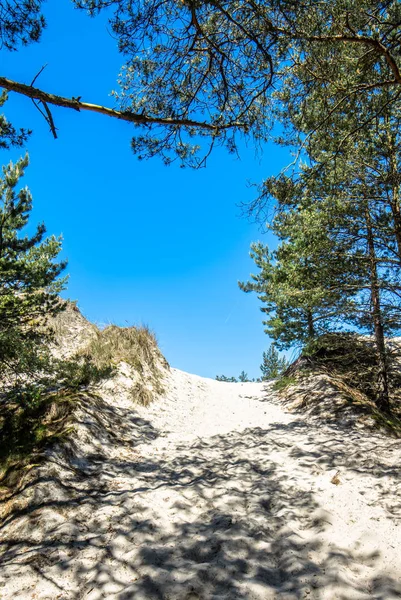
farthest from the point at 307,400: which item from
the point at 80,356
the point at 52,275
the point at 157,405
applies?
the point at 52,275

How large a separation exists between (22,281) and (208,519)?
4.94 m

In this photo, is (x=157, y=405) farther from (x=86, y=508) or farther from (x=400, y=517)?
(x=400, y=517)

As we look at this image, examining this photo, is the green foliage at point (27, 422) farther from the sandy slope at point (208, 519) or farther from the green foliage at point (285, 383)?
the green foliage at point (285, 383)

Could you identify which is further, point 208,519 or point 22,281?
point 22,281

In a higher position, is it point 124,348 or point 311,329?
point 311,329

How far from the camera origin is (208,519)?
12.8 feet

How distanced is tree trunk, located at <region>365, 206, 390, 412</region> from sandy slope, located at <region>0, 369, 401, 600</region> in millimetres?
2257

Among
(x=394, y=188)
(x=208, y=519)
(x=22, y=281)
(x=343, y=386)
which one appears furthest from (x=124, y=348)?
(x=394, y=188)

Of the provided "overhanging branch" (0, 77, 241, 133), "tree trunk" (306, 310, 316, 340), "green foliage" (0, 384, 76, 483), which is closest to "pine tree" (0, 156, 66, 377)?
"green foliage" (0, 384, 76, 483)

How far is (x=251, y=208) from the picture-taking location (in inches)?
240

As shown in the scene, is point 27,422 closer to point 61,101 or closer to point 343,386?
point 61,101

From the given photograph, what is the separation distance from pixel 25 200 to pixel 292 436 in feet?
22.8

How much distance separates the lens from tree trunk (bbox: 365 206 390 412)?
7.45m

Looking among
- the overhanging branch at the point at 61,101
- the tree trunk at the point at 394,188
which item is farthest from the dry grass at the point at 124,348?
the tree trunk at the point at 394,188
